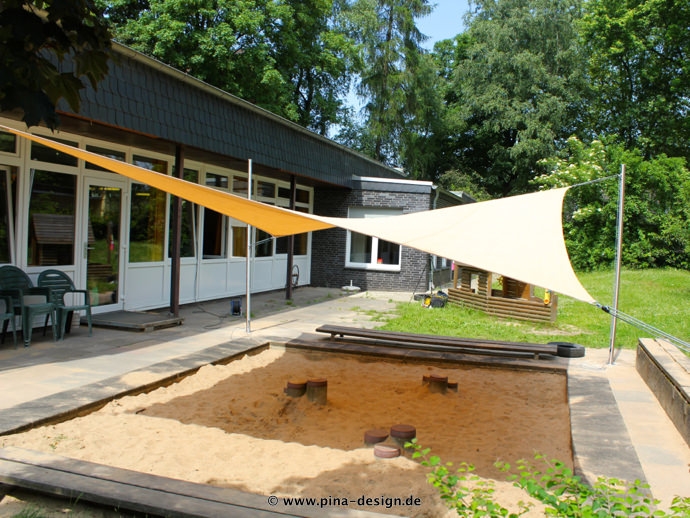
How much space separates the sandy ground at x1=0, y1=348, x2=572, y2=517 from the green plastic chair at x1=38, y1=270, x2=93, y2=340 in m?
2.09

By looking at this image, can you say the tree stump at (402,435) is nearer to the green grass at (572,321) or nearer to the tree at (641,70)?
the green grass at (572,321)

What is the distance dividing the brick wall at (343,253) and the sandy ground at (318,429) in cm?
846

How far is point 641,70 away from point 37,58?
2966 cm

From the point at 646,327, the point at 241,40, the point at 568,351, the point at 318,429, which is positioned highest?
the point at 241,40

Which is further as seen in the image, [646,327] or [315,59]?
[315,59]

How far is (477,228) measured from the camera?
436cm

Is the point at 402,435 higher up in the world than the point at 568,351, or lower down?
lower down

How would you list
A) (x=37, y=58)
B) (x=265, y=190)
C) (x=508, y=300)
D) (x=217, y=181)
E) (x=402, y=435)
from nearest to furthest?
(x=37, y=58), (x=402, y=435), (x=508, y=300), (x=217, y=181), (x=265, y=190)

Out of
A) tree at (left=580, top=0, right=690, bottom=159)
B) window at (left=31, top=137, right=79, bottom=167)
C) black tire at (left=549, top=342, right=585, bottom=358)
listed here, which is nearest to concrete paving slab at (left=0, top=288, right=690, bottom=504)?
black tire at (left=549, top=342, right=585, bottom=358)

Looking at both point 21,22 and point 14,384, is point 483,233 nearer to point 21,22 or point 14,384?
point 21,22

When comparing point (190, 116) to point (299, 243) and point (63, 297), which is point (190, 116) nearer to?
point (63, 297)

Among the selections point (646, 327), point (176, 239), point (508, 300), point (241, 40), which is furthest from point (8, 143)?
point (241, 40)

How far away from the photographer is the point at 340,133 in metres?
31.6

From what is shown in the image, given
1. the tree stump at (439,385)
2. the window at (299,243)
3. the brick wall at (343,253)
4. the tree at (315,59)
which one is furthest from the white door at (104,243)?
the tree at (315,59)
